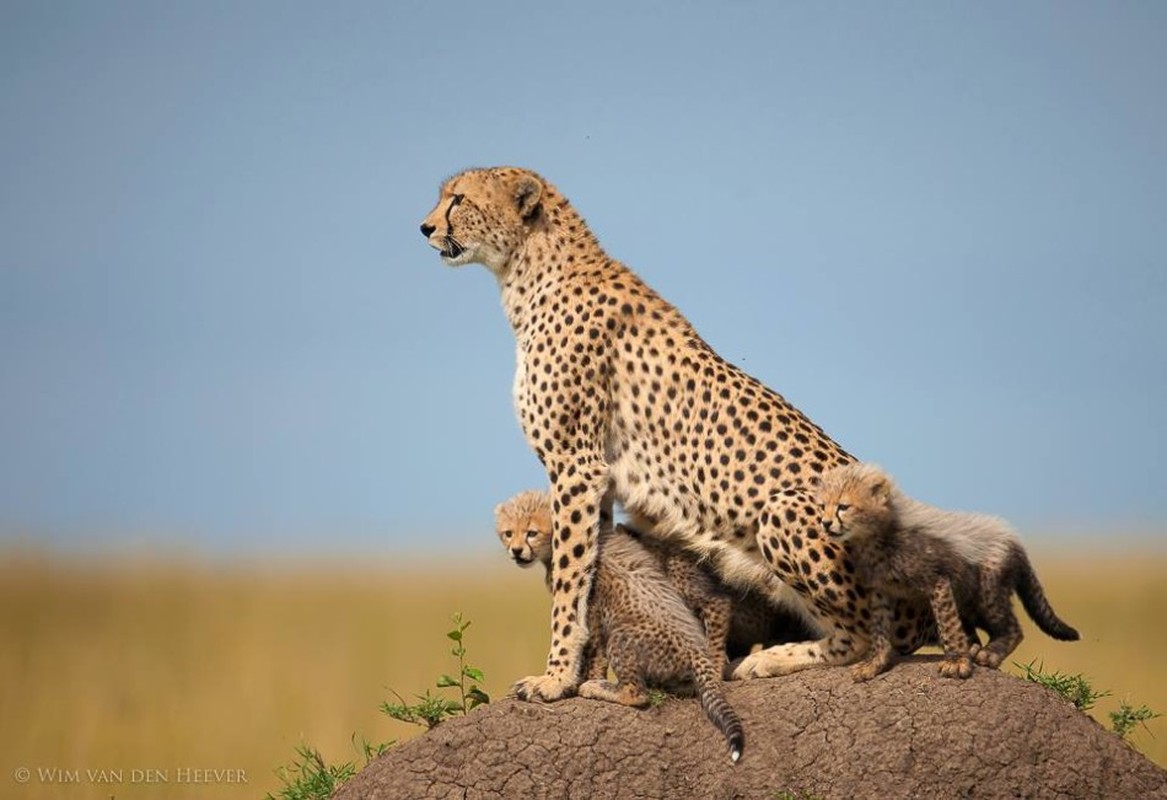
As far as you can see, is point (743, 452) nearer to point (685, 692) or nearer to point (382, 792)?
point (685, 692)

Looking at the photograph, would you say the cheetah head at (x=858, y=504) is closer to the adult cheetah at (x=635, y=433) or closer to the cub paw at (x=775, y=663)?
the adult cheetah at (x=635, y=433)

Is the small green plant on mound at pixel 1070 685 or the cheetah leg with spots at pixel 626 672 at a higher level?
the cheetah leg with spots at pixel 626 672

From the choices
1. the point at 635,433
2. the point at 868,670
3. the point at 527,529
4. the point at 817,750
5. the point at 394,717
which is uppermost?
Answer: the point at 635,433

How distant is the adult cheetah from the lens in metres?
6.96

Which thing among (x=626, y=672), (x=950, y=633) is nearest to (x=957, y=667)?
(x=950, y=633)

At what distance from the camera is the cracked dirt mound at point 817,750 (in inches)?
259

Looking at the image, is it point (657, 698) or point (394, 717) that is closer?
point (657, 698)

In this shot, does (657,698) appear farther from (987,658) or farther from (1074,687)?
(1074,687)

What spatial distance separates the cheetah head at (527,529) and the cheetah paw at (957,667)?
1648 mm

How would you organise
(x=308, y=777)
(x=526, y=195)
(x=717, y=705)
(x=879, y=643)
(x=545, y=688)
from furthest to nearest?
(x=526, y=195)
(x=308, y=777)
(x=545, y=688)
(x=879, y=643)
(x=717, y=705)

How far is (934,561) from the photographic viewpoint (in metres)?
6.49

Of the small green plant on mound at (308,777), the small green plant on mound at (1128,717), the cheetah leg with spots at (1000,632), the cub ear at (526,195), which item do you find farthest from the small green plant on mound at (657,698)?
the cub ear at (526,195)

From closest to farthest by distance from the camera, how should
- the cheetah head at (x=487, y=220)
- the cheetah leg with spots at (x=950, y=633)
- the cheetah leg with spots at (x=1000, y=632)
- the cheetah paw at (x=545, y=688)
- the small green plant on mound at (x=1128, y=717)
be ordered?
the cheetah leg with spots at (x=950, y=633)
the cheetah leg with spots at (x=1000, y=632)
the cheetah paw at (x=545, y=688)
the small green plant on mound at (x=1128, y=717)
the cheetah head at (x=487, y=220)

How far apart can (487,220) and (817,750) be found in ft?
8.80
